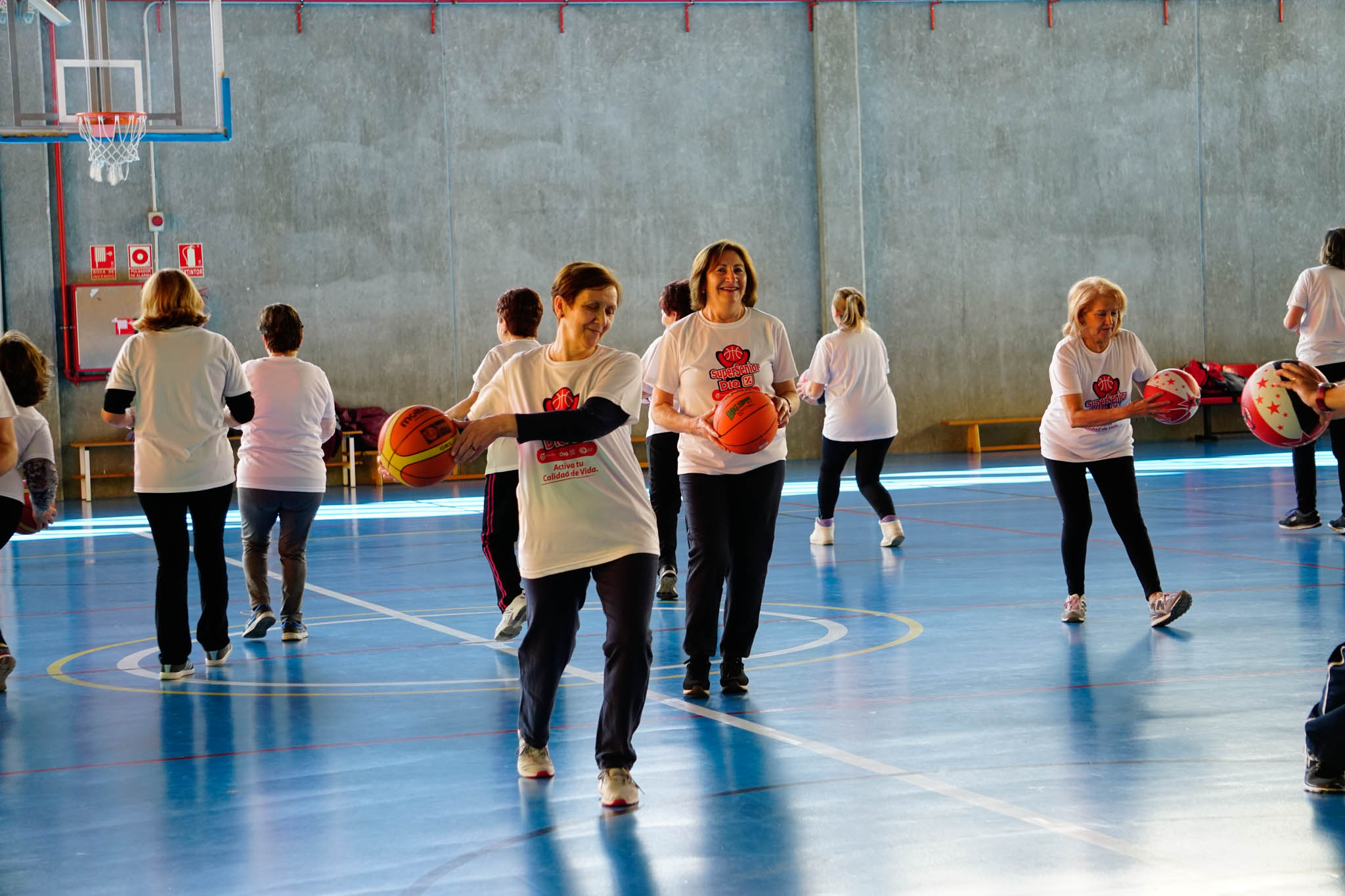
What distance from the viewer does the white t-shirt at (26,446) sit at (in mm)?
6309

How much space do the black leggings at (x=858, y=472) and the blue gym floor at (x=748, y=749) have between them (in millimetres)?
1600

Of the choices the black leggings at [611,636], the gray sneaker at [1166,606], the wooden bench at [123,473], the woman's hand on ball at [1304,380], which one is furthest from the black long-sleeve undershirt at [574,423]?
the wooden bench at [123,473]

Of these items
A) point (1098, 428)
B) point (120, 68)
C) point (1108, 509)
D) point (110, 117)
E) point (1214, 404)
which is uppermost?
point (120, 68)

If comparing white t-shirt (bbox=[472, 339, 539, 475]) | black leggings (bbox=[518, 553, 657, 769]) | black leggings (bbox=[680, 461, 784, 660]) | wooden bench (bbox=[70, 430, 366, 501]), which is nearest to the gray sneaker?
black leggings (bbox=[680, 461, 784, 660])

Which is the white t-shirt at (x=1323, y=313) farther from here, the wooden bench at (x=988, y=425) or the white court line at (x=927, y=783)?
the wooden bench at (x=988, y=425)

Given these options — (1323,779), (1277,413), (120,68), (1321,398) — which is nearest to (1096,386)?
(1277,413)

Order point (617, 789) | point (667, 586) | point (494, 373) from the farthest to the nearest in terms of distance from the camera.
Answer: point (667, 586)
point (494, 373)
point (617, 789)

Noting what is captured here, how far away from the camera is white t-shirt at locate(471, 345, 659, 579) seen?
176 inches

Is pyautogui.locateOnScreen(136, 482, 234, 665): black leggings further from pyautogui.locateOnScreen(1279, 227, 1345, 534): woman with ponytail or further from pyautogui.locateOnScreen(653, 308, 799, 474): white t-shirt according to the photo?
pyautogui.locateOnScreen(1279, 227, 1345, 534): woman with ponytail

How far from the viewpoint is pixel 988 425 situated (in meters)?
22.3

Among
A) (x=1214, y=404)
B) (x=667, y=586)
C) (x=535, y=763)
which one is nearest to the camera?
(x=535, y=763)

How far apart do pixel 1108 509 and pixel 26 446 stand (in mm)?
4852

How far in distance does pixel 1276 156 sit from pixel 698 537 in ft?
63.9

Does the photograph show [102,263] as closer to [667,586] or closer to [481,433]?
[667,586]
